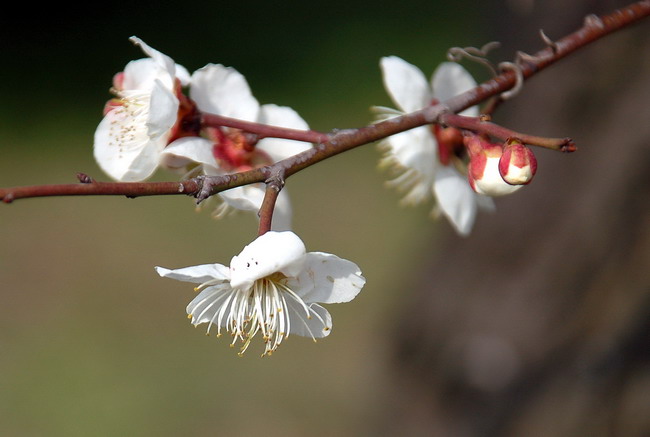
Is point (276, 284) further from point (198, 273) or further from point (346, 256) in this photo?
point (346, 256)

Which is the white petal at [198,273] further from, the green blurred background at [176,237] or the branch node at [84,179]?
the green blurred background at [176,237]

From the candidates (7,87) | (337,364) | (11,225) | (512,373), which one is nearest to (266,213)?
(512,373)

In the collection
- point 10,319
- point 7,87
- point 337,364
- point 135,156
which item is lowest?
point 337,364

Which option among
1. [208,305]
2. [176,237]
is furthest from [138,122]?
[176,237]

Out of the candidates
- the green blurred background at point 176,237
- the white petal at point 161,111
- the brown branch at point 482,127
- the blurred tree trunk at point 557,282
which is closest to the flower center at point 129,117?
the white petal at point 161,111

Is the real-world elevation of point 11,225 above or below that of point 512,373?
above

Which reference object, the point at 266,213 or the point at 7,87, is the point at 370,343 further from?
the point at 7,87

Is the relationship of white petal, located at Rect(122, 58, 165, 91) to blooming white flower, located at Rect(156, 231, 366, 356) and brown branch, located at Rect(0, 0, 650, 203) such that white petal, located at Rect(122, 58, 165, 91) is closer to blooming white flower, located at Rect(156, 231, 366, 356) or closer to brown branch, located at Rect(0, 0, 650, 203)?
brown branch, located at Rect(0, 0, 650, 203)

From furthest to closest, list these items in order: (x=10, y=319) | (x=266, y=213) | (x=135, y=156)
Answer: (x=10, y=319) < (x=135, y=156) < (x=266, y=213)

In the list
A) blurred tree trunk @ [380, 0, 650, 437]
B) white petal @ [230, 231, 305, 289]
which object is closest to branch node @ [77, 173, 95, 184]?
white petal @ [230, 231, 305, 289]
